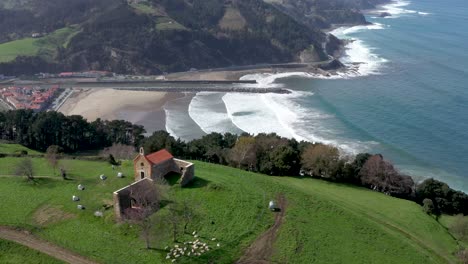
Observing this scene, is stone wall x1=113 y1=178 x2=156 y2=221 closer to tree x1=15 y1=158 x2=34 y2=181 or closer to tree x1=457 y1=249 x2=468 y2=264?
tree x1=15 y1=158 x2=34 y2=181

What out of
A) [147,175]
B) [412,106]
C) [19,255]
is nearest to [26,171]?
[147,175]

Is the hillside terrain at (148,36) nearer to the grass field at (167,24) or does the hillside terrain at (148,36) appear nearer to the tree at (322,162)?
the grass field at (167,24)

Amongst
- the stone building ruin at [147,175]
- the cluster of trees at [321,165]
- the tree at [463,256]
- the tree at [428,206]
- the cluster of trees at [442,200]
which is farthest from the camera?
the cluster of trees at [321,165]

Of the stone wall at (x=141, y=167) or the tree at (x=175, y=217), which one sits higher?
the stone wall at (x=141, y=167)

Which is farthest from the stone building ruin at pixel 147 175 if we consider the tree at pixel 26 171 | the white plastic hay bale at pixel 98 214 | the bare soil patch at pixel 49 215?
the tree at pixel 26 171

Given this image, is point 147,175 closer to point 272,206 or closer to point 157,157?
point 157,157

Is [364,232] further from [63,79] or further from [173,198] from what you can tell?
[63,79]
